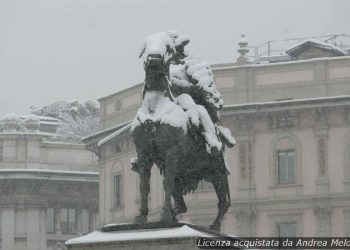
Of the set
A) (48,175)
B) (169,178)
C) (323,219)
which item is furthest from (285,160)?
(169,178)

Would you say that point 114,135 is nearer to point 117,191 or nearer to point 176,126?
point 117,191

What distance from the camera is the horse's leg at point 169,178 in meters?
19.1

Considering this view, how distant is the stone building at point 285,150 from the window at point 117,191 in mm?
4210

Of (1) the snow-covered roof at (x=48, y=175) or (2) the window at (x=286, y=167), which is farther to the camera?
(1) the snow-covered roof at (x=48, y=175)

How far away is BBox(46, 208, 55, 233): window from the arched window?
22.7 metres

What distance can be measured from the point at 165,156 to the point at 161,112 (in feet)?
1.79

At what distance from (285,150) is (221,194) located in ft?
130

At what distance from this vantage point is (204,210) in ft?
201

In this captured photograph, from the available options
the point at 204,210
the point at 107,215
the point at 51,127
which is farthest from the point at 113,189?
the point at 51,127

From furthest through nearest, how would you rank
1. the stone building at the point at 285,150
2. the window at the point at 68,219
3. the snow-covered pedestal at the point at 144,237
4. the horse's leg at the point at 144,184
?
the window at the point at 68,219, the stone building at the point at 285,150, the horse's leg at the point at 144,184, the snow-covered pedestal at the point at 144,237

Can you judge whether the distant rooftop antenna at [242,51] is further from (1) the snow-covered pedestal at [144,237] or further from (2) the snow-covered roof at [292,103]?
(1) the snow-covered pedestal at [144,237]

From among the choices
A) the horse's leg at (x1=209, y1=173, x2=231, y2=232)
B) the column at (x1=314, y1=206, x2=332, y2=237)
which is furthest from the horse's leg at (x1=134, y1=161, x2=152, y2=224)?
the column at (x1=314, y1=206, x2=332, y2=237)

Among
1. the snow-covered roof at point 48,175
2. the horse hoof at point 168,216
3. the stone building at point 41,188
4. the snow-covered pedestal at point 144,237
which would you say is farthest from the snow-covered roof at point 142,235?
the snow-covered roof at point 48,175

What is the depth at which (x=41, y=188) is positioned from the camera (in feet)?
261
